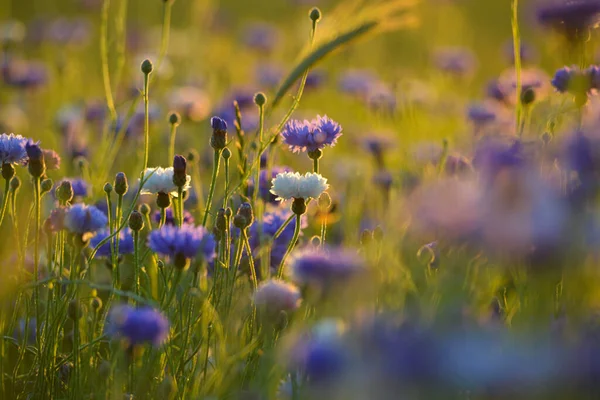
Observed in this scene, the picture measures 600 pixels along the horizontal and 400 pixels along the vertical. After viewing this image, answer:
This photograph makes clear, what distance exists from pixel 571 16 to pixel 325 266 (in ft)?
3.18

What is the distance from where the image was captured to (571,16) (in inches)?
64.9

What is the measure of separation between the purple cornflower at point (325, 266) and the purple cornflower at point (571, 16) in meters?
0.92

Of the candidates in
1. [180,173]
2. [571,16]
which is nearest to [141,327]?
[180,173]

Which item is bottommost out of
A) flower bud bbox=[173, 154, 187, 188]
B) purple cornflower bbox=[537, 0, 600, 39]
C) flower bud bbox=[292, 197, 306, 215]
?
flower bud bbox=[292, 197, 306, 215]

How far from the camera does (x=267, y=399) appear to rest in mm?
1092

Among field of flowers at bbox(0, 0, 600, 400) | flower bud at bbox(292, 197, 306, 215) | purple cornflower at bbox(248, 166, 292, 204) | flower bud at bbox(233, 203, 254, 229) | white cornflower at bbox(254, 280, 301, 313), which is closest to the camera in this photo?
field of flowers at bbox(0, 0, 600, 400)

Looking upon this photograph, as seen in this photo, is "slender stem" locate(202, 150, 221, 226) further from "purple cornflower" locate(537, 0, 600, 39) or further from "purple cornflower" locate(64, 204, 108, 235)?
"purple cornflower" locate(537, 0, 600, 39)

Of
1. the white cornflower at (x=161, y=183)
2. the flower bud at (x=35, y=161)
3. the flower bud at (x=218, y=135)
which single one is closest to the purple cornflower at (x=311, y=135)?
the flower bud at (x=218, y=135)

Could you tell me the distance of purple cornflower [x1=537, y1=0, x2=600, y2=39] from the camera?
1622 millimetres

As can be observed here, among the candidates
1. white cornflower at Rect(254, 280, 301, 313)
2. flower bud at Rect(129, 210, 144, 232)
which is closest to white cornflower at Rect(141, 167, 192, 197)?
flower bud at Rect(129, 210, 144, 232)

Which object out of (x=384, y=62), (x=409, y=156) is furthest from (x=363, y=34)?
(x=384, y=62)

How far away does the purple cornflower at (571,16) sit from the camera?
162cm

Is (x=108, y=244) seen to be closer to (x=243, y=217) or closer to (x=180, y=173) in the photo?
(x=180, y=173)

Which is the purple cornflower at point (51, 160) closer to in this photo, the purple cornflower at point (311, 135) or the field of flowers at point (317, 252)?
the field of flowers at point (317, 252)
